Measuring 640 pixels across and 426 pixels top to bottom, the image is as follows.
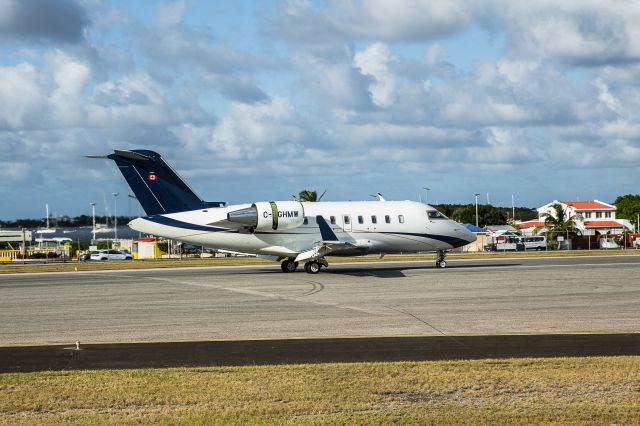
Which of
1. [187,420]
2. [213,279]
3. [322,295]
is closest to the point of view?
[187,420]

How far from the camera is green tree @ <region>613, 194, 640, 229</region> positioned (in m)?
161

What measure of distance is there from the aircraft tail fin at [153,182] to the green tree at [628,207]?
135 m

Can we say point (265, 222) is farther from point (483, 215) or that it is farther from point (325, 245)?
point (483, 215)

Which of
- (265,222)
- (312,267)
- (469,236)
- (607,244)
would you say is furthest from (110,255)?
(469,236)

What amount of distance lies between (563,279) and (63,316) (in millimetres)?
21341

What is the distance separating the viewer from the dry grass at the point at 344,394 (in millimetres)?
10375

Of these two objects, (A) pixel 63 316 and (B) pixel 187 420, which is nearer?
(B) pixel 187 420

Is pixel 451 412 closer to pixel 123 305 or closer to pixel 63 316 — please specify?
pixel 63 316

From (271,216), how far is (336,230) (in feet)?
11.7

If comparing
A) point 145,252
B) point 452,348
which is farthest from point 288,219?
point 145,252

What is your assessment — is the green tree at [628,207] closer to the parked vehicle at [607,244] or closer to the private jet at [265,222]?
the parked vehicle at [607,244]

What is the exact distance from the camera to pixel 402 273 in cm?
3975

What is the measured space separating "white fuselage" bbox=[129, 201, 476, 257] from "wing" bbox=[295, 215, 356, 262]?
19.6 inches

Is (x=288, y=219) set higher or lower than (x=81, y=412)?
higher
